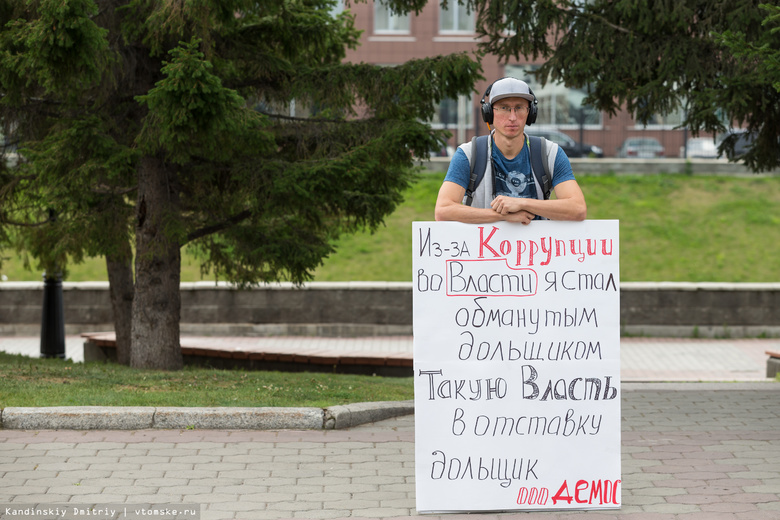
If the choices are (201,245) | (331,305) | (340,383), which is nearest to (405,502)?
(340,383)

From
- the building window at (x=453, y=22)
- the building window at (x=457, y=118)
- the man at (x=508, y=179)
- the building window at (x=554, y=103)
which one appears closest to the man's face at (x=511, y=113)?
the man at (x=508, y=179)

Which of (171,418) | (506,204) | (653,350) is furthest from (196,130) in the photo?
(653,350)

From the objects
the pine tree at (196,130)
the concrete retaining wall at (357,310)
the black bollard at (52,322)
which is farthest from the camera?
the concrete retaining wall at (357,310)

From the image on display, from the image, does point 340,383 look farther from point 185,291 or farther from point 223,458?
point 185,291

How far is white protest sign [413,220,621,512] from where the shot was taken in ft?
15.7

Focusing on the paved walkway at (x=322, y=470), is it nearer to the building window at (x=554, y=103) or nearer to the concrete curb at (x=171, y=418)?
the concrete curb at (x=171, y=418)

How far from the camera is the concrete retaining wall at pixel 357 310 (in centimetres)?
1667

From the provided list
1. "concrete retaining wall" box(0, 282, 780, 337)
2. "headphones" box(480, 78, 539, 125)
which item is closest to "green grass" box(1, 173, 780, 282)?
"concrete retaining wall" box(0, 282, 780, 337)

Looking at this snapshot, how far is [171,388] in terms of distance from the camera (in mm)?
7512

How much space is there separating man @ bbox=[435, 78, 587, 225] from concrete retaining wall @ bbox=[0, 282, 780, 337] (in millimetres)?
11810

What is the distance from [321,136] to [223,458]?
3.81 meters

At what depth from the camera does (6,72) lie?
24.0 feet

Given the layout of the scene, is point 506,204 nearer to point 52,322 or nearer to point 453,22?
point 52,322

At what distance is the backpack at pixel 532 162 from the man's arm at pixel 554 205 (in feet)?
0.37
